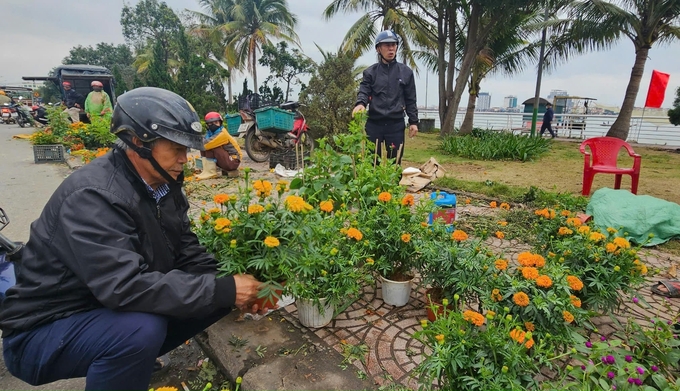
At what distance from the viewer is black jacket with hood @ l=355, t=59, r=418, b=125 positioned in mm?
4426

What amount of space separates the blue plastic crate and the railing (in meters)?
9.28

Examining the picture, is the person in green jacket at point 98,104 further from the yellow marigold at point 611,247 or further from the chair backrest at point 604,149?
the yellow marigold at point 611,247

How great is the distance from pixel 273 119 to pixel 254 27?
55.3 feet

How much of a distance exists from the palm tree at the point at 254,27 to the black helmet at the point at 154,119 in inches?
851

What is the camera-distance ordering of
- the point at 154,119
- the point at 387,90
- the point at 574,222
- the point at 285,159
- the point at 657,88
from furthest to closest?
the point at 657,88
the point at 285,159
the point at 387,90
the point at 574,222
the point at 154,119

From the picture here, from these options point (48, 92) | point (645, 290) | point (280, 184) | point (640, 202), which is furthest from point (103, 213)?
point (48, 92)

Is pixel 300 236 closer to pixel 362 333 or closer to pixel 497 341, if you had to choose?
pixel 362 333

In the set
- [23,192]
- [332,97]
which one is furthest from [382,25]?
[23,192]

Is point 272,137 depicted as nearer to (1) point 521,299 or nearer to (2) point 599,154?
(2) point 599,154

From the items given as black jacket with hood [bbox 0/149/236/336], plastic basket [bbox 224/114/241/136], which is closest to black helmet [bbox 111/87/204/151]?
black jacket with hood [bbox 0/149/236/336]

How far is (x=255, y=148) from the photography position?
8.86 m

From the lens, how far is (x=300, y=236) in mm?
1795

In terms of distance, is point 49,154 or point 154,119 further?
point 49,154

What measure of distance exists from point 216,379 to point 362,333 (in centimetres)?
82
